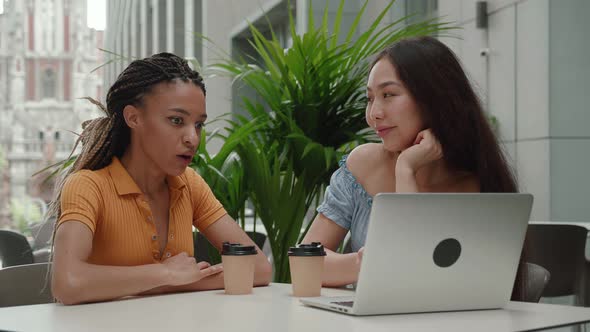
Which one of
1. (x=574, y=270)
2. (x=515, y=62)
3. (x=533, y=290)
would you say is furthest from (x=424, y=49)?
(x=515, y=62)

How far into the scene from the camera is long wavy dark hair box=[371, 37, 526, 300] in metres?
2.11

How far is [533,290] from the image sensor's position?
1961 mm

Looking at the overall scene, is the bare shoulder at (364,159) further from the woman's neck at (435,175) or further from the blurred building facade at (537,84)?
the blurred building facade at (537,84)

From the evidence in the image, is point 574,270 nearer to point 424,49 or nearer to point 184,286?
point 424,49

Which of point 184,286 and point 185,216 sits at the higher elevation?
point 185,216

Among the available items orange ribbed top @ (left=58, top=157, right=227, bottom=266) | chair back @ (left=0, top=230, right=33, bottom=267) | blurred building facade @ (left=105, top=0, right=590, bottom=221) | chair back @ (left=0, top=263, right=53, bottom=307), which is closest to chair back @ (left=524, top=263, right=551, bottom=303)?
orange ribbed top @ (left=58, top=157, right=227, bottom=266)

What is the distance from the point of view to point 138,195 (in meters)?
2.05

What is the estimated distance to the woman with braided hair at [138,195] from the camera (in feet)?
5.92

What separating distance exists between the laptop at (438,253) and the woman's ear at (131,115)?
2.36ft

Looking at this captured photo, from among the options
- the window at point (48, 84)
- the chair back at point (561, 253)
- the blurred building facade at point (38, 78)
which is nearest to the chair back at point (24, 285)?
the chair back at point (561, 253)

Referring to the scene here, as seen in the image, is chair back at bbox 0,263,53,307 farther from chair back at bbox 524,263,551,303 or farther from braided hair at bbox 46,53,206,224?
chair back at bbox 524,263,551,303

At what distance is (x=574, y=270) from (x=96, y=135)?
230cm

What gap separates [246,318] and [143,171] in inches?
29.2

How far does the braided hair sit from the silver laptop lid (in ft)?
2.79
